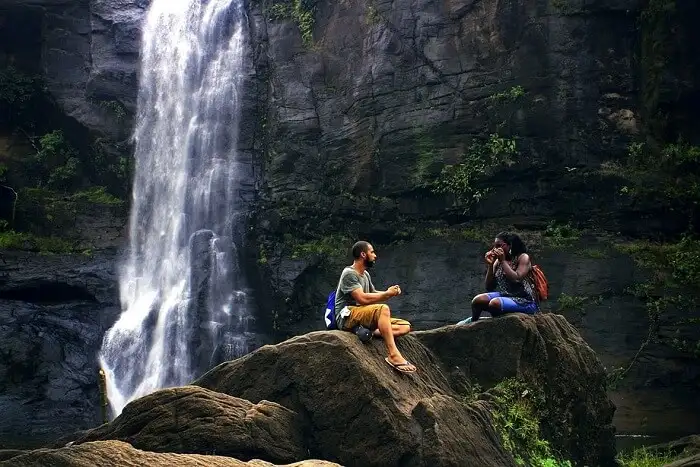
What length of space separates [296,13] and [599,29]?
887 centimetres

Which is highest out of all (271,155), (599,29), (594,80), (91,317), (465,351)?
(599,29)

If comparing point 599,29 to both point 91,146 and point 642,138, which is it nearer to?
point 642,138

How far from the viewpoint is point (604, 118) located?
18.5 metres

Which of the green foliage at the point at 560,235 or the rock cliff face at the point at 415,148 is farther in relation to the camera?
the rock cliff face at the point at 415,148

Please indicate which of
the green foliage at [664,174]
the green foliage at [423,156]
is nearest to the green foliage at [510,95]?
the green foliage at [423,156]

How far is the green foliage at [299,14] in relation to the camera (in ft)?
72.1

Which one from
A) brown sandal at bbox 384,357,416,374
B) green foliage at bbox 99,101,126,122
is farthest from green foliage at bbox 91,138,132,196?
brown sandal at bbox 384,357,416,374

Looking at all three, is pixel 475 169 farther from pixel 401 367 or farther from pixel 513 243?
pixel 401 367

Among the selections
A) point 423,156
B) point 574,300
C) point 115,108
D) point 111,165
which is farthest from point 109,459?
point 115,108

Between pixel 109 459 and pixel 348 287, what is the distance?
10.4ft

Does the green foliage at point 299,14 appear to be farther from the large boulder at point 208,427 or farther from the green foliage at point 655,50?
the large boulder at point 208,427

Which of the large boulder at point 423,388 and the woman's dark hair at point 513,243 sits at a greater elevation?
the woman's dark hair at point 513,243

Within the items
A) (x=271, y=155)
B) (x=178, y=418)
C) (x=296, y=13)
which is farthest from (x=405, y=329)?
(x=296, y=13)

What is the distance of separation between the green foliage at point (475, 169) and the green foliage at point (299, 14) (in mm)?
6165
